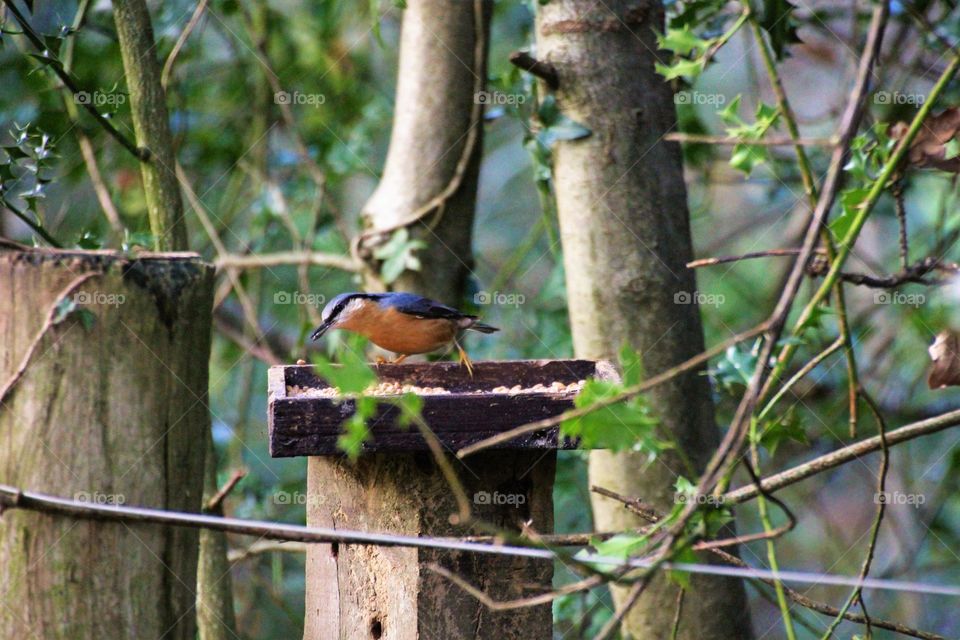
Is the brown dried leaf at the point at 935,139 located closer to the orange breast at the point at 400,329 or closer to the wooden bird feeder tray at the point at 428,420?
the wooden bird feeder tray at the point at 428,420

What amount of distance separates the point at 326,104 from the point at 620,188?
314 centimetres

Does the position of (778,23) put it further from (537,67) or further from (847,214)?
(847,214)

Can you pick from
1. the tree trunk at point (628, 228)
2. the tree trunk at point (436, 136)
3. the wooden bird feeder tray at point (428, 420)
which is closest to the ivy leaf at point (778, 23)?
the tree trunk at point (628, 228)

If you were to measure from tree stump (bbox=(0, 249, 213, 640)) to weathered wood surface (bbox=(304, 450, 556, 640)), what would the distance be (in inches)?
16.7

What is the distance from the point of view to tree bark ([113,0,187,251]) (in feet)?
9.84

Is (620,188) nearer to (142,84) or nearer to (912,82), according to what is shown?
(142,84)

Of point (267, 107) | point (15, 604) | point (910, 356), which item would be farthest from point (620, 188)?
point (267, 107)

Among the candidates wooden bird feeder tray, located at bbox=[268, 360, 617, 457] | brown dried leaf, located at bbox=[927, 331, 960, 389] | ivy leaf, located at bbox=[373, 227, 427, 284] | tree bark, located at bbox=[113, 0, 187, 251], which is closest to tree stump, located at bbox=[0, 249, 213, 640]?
wooden bird feeder tray, located at bbox=[268, 360, 617, 457]

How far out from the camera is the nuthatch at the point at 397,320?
3084mm

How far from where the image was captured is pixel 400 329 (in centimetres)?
311

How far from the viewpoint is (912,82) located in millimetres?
5473

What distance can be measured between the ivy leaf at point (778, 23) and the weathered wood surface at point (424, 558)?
157 cm

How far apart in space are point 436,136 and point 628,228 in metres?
1.16

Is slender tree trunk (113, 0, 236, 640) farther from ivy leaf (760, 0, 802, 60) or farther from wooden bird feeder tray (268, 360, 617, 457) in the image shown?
ivy leaf (760, 0, 802, 60)
